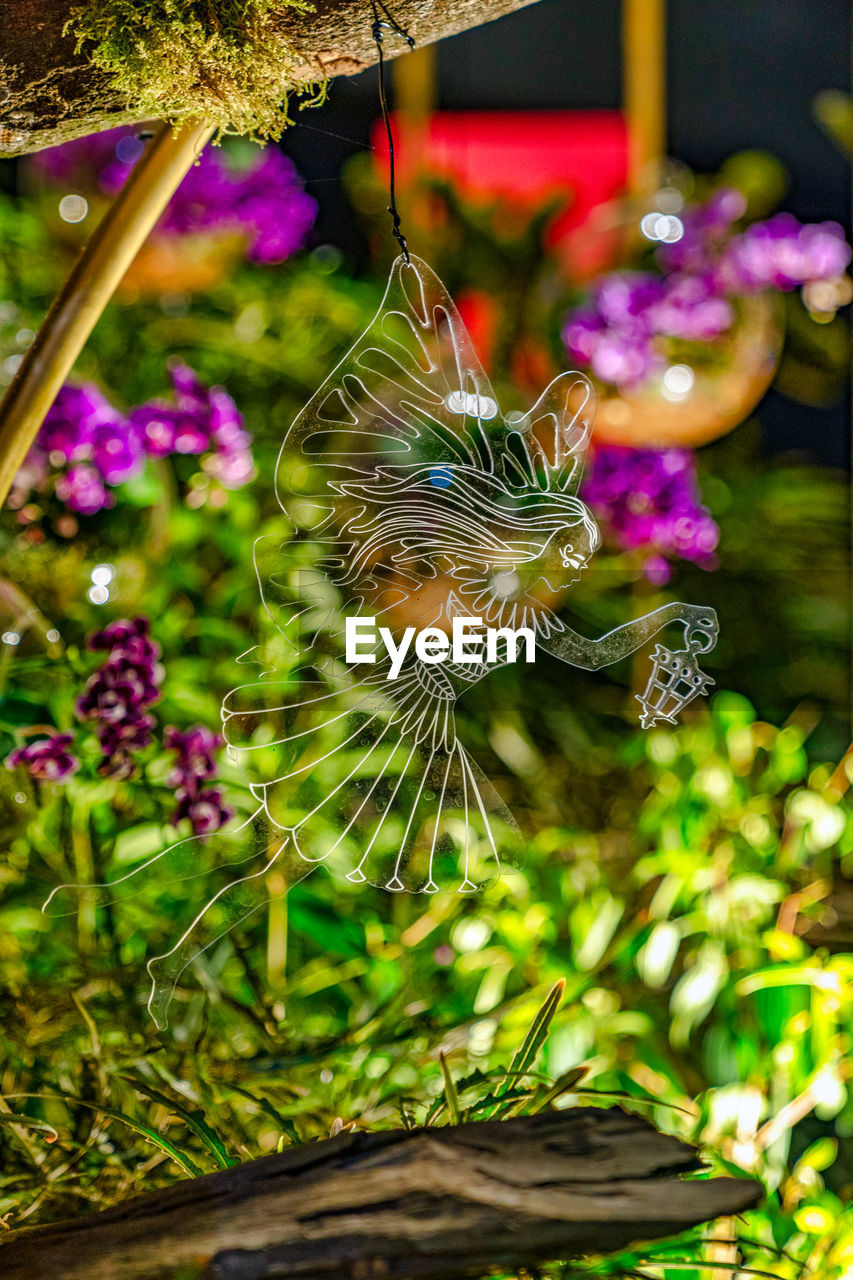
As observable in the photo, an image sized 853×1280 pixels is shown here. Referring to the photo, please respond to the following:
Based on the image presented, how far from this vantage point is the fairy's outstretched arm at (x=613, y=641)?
2.30ft

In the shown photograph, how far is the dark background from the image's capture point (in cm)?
112

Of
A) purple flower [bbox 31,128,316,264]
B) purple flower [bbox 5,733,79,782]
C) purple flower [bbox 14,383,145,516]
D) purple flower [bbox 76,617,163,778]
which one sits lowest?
purple flower [bbox 5,733,79,782]

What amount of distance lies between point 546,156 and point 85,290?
784 mm

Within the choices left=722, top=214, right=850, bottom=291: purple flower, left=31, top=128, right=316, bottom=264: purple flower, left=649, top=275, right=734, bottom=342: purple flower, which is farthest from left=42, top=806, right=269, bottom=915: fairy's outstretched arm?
left=722, top=214, right=850, bottom=291: purple flower

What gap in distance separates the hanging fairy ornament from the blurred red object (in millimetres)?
553

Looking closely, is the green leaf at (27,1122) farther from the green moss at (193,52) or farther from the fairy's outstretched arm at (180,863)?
the green moss at (193,52)

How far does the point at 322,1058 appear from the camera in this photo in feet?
2.50

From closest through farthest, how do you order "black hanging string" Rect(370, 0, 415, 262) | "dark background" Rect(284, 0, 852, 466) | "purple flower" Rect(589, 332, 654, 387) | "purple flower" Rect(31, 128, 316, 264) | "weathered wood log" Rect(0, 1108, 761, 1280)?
"weathered wood log" Rect(0, 1108, 761, 1280), "black hanging string" Rect(370, 0, 415, 262), "purple flower" Rect(31, 128, 316, 264), "purple flower" Rect(589, 332, 654, 387), "dark background" Rect(284, 0, 852, 466)

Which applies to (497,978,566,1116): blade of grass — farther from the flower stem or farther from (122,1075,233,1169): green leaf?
the flower stem

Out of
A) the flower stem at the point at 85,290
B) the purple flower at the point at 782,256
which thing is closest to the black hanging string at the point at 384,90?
the flower stem at the point at 85,290

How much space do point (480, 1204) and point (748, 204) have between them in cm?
123

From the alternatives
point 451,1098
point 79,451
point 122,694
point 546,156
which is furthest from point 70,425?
point 546,156

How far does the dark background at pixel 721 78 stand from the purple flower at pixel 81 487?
0.68 meters

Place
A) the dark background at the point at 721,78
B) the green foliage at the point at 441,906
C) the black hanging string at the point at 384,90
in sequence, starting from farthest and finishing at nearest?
the dark background at the point at 721,78 < the green foliage at the point at 441,906 < the black hanging string at the point at 384,90
